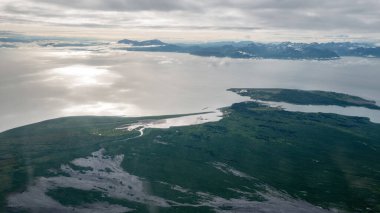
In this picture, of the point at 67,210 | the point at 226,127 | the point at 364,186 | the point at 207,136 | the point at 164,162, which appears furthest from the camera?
the point at 226,127

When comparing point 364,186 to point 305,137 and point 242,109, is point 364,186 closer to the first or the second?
point 305,137

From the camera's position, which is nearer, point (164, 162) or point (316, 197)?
point (316, 197)

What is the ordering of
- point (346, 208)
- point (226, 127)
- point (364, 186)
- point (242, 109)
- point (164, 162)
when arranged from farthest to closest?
point (242, 109)
point (226, 127)
point (164, 162)
point (364, 186)
point (346, 208)

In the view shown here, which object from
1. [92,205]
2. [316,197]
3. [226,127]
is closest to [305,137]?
[226,127]

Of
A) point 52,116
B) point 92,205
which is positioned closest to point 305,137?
point 92,205

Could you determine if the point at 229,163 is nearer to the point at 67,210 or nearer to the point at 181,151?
the point at 181,151

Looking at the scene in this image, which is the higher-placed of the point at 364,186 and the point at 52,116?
the point at 52,116
